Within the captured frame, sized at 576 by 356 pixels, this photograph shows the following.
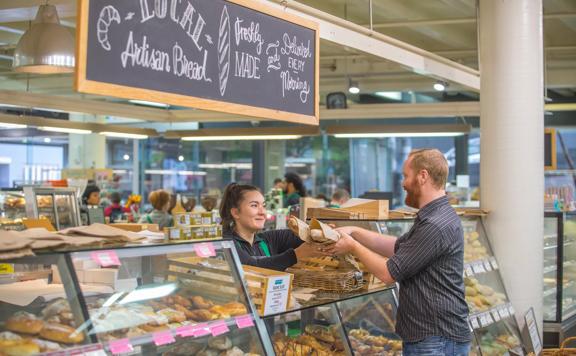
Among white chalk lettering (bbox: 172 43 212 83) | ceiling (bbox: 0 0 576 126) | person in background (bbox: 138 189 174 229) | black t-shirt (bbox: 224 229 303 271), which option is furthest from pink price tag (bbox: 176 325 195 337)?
person in background (bbox: 138 189 174 229)

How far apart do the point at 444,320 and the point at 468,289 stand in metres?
1.83

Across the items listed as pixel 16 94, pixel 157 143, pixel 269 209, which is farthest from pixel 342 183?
pixel 16 94

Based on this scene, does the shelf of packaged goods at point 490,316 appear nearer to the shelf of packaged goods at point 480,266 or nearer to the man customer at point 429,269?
the shelf of packaged goods at point 480,266

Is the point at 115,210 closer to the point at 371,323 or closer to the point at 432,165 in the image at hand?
the point at 371,323

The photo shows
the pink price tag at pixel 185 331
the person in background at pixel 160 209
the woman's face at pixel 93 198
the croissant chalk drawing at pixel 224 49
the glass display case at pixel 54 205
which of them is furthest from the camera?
the woman's face at pixel 93 198

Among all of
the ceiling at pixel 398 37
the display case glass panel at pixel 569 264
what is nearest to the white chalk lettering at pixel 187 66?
the ceiling at pixel 398 37

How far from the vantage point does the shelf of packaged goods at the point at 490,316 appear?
461 cm

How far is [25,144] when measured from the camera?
17547 mm

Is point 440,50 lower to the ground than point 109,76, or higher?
higher

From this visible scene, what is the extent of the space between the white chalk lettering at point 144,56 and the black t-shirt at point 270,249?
3.73ft

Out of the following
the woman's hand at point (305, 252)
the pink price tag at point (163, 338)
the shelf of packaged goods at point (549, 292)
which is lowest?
the shelf of packaged goods at point (549, 292)

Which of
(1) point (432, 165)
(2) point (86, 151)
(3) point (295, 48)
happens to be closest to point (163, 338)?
(1) point (432, 165)

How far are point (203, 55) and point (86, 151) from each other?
15156 millimetres

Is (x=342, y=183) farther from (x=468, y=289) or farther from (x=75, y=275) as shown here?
(x=75, y=275)
